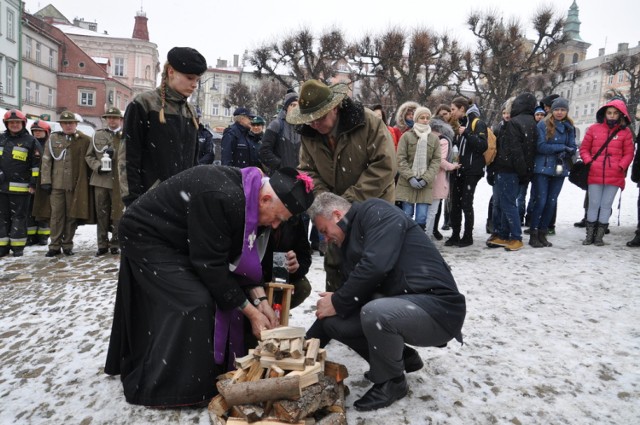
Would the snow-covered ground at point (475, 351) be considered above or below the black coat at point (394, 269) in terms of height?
below

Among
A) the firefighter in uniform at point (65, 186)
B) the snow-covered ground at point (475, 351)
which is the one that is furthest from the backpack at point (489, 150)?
the firefighter in uniform at point (65, 186)

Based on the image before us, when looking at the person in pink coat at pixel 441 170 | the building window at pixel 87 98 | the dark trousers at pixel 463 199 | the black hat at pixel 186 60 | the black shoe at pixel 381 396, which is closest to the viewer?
the black shoe at pixel 381 396

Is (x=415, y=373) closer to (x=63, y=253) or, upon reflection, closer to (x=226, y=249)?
(x=226, y=249)

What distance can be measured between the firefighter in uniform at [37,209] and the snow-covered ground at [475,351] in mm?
1205

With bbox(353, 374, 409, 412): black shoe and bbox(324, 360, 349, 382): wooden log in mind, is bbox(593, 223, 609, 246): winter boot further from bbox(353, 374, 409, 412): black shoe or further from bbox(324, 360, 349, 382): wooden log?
bbox(324, 360, 349, 382): wooden log

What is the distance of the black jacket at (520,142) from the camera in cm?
645

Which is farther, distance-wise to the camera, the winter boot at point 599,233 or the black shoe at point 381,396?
the winter boot at point 599,233

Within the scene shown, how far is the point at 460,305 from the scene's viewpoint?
2.77m

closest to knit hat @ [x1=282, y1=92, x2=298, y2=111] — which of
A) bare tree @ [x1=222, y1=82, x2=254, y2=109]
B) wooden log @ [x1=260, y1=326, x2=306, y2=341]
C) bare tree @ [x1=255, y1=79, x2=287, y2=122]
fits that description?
wooden log @ [x1=260, y1=326, x2=306, y2=341]

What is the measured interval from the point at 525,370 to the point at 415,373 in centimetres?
77

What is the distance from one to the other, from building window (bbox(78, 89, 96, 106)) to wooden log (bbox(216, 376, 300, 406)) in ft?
156

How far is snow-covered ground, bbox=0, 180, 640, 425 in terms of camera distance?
2.80 metres

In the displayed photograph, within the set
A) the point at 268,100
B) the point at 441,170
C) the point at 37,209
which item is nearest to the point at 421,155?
the point at 441,170

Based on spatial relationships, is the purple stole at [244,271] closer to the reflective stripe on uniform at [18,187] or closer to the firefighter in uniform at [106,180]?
the firefighter in uniform at [106,180]
